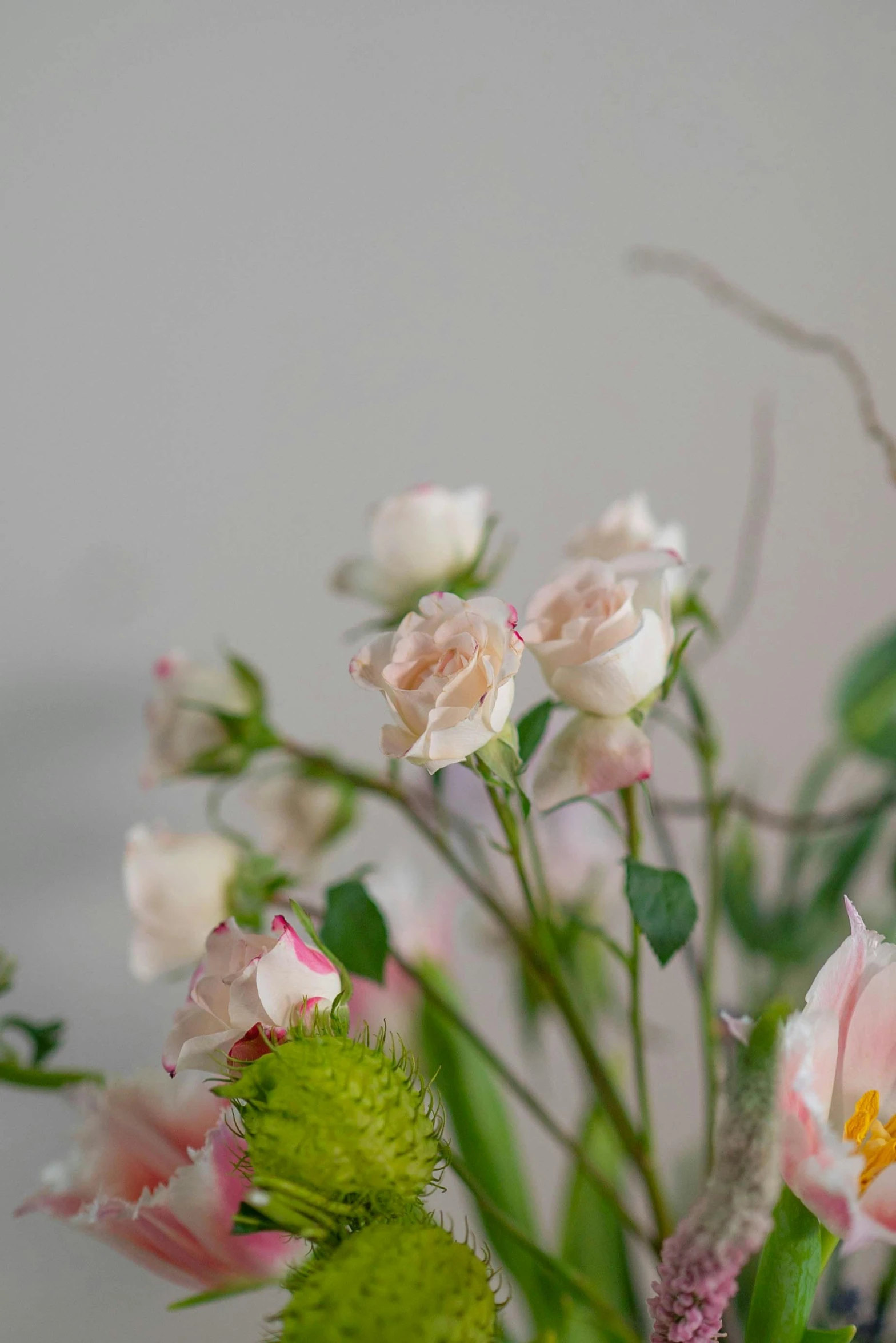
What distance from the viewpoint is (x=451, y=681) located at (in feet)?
1.10

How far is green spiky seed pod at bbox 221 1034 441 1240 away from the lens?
0.28 meters

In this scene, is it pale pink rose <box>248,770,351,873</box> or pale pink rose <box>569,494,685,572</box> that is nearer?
pale pink rose <box>569,494,685,572</box>

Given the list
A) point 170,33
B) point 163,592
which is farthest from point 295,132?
point 163,592

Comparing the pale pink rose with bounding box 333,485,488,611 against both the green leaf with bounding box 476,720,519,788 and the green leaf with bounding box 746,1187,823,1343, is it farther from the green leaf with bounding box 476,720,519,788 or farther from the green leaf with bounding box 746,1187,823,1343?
the green leaf with bounding box 746,1187,823,1343

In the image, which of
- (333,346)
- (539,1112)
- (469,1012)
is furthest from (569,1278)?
(333,346)

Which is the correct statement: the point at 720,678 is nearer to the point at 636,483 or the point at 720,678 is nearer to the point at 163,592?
the point at 636,483

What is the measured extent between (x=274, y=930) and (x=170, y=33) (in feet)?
1.70

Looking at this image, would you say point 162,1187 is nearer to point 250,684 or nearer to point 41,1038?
point 41,1038

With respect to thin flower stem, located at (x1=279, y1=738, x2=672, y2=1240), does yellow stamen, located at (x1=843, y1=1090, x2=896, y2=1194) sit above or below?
above

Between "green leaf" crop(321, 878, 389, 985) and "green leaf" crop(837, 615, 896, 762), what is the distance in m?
0.32

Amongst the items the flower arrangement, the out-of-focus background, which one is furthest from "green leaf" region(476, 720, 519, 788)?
the out-of-focus background

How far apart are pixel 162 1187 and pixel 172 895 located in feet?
0.45

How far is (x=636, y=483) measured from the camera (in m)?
0.71

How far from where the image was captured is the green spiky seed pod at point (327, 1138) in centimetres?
28
